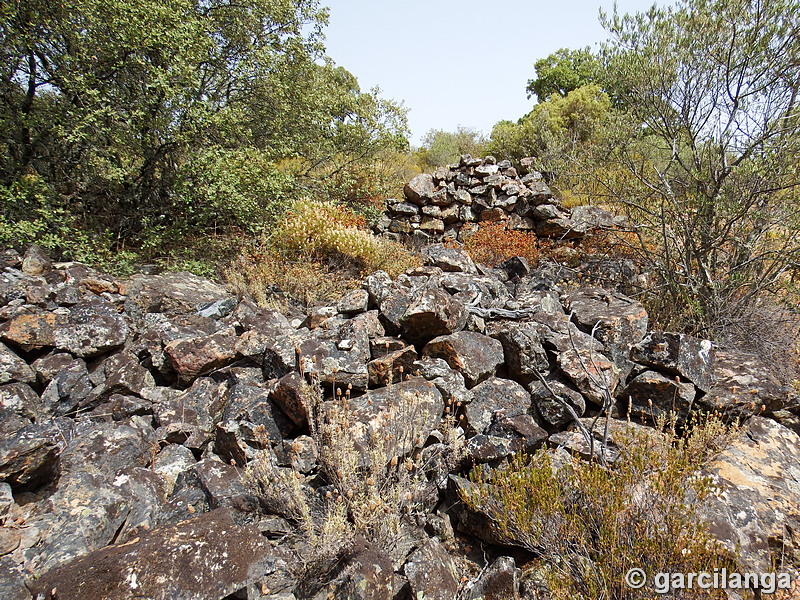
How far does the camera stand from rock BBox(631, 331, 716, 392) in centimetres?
389

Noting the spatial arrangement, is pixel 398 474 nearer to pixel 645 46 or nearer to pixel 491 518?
pixel 491 518

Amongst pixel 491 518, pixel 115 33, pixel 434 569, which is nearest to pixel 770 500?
pixel 491 518

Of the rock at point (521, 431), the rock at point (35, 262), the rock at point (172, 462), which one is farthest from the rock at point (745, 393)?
the rock at point (35, 262)

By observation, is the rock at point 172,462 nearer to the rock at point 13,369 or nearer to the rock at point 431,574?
the rock at point 13,369

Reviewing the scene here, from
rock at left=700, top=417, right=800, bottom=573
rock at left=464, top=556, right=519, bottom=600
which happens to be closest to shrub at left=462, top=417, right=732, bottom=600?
rock at left=464, top=556, right=519, bottom=600

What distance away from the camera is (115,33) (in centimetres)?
604

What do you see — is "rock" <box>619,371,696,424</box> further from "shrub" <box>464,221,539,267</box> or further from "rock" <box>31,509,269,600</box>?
"shrub" <box>464,221,539,267</box>

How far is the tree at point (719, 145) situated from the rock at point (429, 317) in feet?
10.7

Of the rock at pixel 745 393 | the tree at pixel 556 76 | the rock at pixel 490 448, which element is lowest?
the rock at pixel 490 448

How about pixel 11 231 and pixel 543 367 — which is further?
pixel 11 231

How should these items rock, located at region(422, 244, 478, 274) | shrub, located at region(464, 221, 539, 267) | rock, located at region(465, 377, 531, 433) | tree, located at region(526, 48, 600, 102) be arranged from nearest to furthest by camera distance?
rock, located at region(465, 377, 531, 433) → rock, located at region(422, 244, 478, 274) → shrub, located at region(464, 221, 539, 267) → tree, located at region(526, 48, 600, 102)

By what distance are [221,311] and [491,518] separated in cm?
390

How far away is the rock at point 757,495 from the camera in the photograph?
→ 265 cm

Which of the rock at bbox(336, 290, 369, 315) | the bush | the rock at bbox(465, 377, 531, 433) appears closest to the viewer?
the rock at bbox(465, 377, 531, 433)
